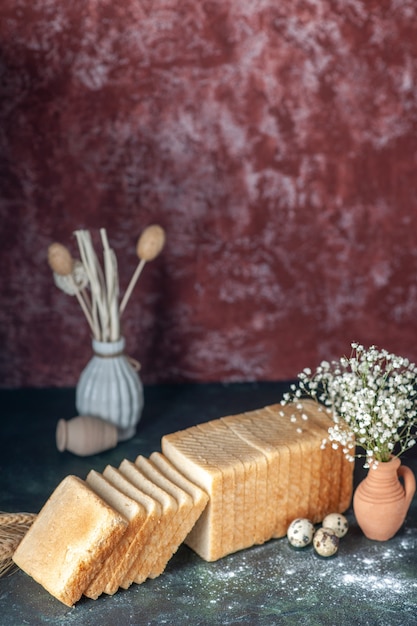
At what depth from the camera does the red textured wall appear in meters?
3.60

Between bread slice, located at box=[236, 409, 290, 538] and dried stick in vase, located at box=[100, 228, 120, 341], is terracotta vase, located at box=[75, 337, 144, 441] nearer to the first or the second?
dried stick in vase, located at box=[100, 228, 120, 341]

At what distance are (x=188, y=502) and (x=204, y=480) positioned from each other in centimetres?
8

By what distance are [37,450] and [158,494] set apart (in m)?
0.90

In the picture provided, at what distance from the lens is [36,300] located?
3885mm

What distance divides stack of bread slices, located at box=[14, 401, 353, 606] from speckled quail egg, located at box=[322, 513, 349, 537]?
0.07 metres

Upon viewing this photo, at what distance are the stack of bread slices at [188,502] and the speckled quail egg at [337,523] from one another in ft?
0.22

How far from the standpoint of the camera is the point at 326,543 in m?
2.78

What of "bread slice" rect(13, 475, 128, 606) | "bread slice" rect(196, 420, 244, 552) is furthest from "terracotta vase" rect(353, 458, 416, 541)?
"bread slice" rect(13, 475, 128, 606)

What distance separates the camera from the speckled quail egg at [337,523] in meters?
2.88

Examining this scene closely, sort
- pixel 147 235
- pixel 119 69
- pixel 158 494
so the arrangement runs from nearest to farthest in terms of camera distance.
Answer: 1. pixel 158 494
2. pixel 147 235
3. pixel 119 69

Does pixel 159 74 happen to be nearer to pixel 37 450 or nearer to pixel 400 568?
pixel 37 450

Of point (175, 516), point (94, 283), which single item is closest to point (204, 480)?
point (175, 516)

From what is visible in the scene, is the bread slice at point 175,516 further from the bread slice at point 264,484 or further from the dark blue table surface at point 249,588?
the bread slice at point 264,484

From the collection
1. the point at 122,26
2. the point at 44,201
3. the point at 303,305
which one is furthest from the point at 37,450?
the point at 122,26
